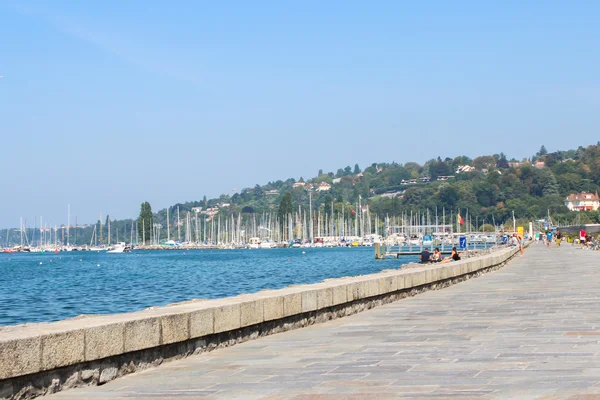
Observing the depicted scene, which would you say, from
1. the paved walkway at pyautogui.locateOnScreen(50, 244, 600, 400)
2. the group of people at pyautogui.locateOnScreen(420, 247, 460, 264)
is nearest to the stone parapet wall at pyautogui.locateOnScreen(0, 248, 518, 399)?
the paved walkway at pyautogui.locateOnScreen(50, 244, 600, 400)

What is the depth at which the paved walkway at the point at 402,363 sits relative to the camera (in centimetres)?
789

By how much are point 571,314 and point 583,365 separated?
600 cm

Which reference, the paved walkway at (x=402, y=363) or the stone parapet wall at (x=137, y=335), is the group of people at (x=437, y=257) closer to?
the paved walkway at (x=402, y=363)

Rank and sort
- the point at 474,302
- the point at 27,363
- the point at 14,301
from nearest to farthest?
1. the point at 27,363
2. the point at 474,302
3. the point at 14,301

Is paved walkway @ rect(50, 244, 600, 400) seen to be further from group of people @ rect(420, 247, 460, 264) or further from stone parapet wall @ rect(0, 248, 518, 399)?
group of people @ rect(420, 247, 460, 264)

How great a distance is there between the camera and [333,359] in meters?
9.90

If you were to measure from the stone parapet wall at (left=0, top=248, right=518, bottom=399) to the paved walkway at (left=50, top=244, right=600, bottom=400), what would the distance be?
0.17m

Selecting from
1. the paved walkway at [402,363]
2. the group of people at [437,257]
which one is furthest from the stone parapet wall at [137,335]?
the group of people at [437,257]

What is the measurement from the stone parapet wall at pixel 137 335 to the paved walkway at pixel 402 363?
0.57 feet

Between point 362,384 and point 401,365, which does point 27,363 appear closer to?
point 362,384

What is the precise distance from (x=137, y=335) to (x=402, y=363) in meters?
2.69

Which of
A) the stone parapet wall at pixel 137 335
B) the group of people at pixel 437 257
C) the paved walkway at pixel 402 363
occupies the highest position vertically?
the group of people at pixel 437 257

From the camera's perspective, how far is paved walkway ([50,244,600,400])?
25.9ft

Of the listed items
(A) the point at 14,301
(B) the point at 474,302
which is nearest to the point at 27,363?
(B) the point at 474,302
